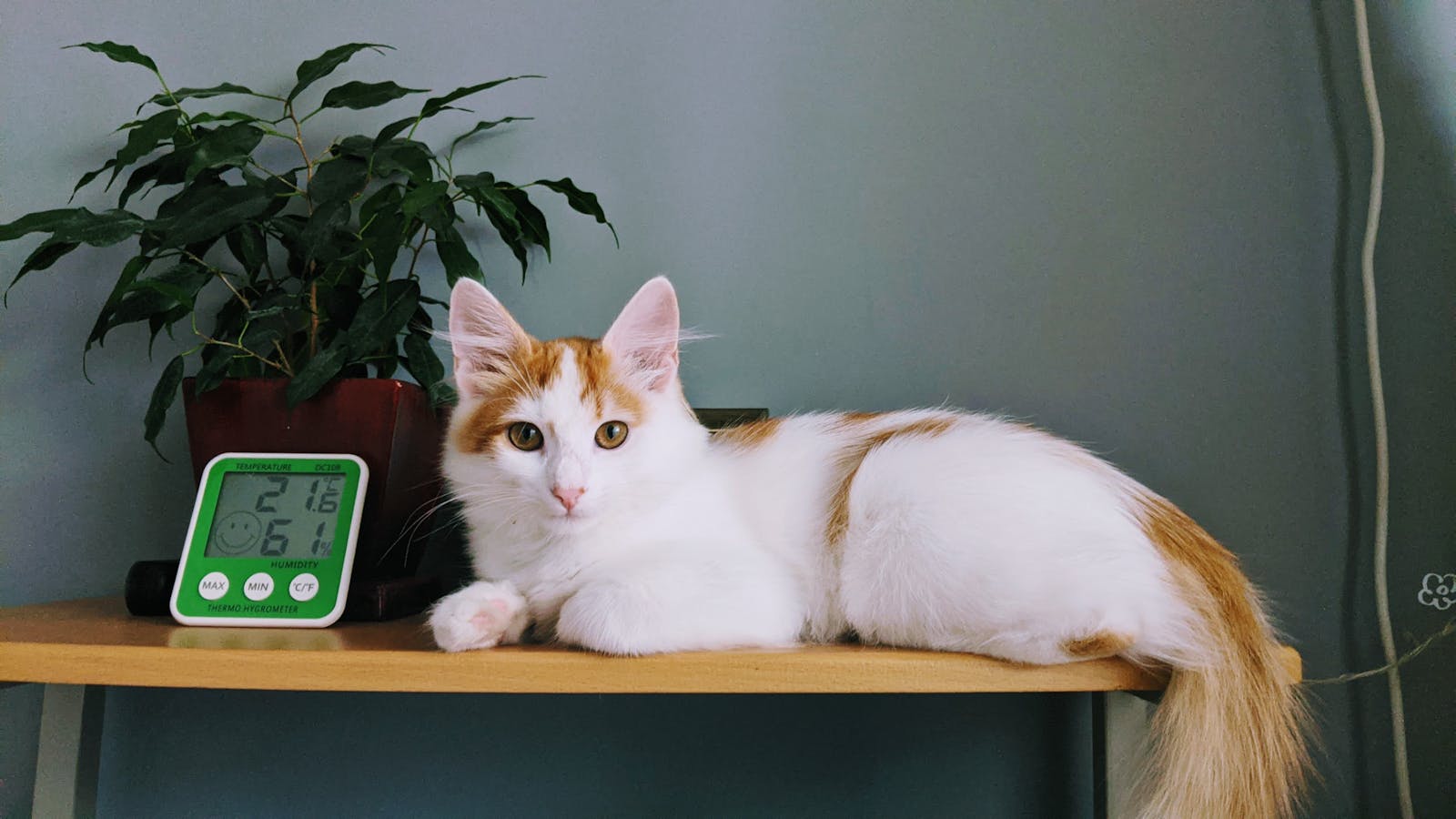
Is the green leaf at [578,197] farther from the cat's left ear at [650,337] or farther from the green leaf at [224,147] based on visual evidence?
the green leaf at [224,147]

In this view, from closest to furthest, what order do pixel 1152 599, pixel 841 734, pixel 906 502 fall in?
pixel 1152 599
pixel 906 502
pixel 841 734

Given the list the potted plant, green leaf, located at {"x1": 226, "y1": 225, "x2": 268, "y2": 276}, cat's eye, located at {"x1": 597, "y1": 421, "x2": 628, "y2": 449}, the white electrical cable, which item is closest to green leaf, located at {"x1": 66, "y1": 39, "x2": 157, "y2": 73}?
the potted plant

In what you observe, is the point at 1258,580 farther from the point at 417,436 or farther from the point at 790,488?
the point at 417,436

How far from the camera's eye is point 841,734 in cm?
120

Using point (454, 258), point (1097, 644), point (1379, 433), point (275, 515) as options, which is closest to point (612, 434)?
point (454, 258)

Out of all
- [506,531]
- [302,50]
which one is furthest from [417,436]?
[302,50]

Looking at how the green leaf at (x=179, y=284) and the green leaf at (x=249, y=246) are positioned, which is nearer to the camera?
the green leaf at (x=179, y=284)

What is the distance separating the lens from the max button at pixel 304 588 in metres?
0.94

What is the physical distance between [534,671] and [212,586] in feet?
1.52

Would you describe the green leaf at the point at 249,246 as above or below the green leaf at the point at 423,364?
above

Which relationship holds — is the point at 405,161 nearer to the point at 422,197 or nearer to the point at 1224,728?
the point at 422,197

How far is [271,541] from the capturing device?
976 mm

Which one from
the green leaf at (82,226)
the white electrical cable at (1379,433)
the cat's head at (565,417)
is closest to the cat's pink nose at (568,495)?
the cat's head at (565,417)

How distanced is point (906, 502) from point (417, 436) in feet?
2.10
